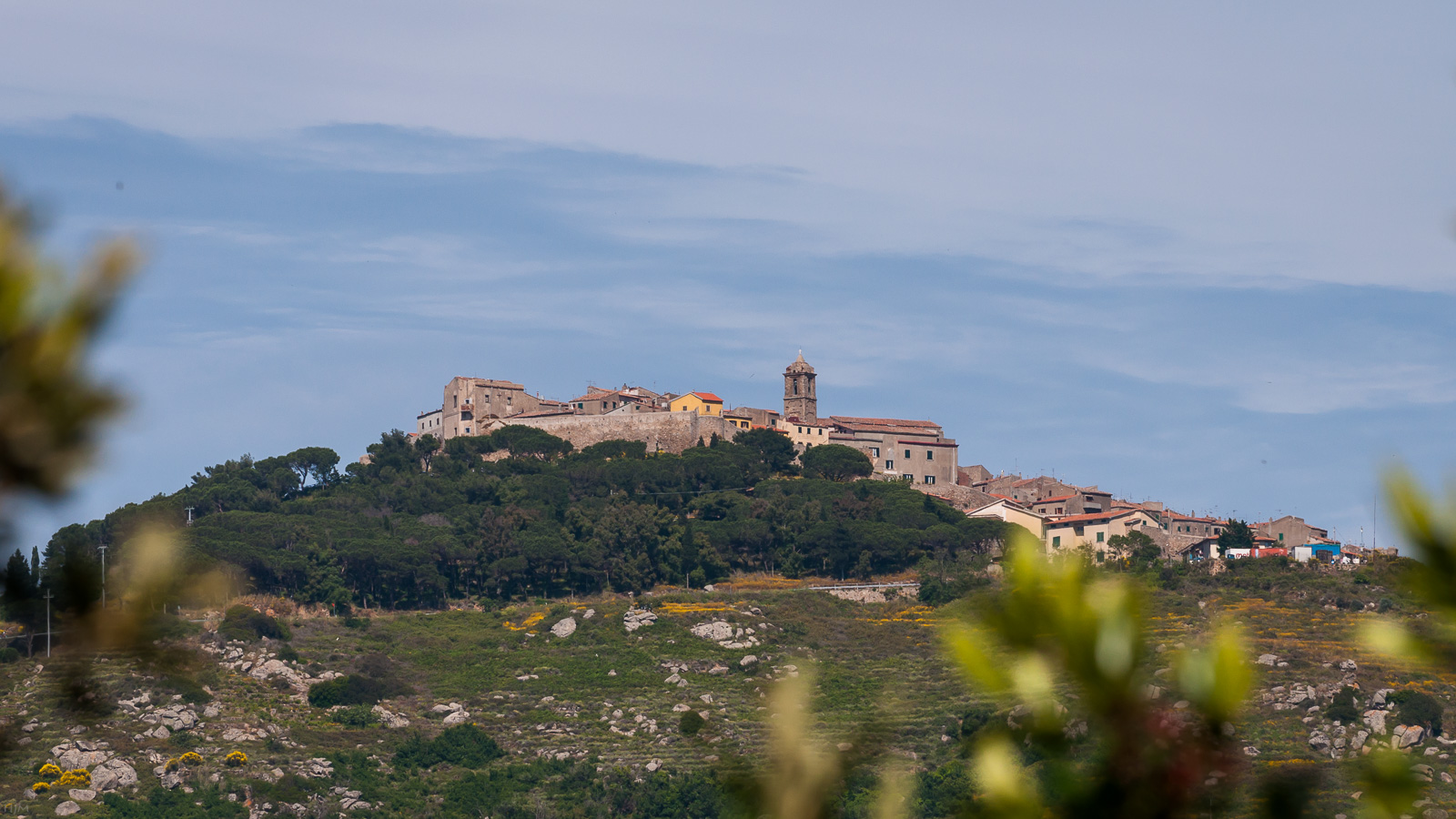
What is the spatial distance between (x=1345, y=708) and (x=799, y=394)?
47.6 m

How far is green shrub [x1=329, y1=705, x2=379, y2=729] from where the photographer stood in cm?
5738

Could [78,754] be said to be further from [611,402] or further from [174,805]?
[611,402]

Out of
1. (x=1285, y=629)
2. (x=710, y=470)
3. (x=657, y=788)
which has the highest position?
(x=710, y=470)

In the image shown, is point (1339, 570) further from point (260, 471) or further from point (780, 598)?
point (260, 471)

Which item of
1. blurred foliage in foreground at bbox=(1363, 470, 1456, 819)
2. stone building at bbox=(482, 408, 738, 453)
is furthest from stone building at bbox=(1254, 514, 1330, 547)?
blurred foliage in foreground at bbox=(1363, 470, 1456, 819)

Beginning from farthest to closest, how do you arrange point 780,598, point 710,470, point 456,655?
point 710,470 → point 780,598 → point 456,655

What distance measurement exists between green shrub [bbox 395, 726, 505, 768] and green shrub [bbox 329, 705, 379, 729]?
1.80m

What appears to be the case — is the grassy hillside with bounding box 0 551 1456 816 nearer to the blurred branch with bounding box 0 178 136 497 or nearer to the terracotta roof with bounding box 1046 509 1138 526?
the terracotta roof with bounding box 1046 509 1138 526

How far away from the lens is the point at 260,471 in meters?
88.4

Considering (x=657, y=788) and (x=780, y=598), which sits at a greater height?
(x=780, y=598)

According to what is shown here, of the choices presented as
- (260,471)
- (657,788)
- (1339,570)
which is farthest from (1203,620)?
(260,471)

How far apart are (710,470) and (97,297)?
80.0 m

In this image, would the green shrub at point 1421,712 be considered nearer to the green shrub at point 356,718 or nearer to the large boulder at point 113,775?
the green shrub at point 356,718

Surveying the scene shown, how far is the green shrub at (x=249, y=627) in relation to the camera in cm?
6225
